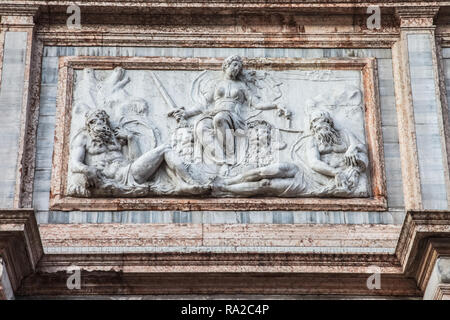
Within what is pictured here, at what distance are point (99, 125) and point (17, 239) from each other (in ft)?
7.55

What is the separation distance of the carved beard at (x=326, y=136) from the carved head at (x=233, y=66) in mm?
1280

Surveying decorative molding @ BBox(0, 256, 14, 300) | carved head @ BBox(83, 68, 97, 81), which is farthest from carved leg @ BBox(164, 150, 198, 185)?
decorative molding @ BBox(0, 256, 14, 300)

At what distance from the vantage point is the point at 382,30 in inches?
738

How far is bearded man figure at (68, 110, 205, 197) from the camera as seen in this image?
17.4 m

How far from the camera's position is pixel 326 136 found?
17.8 meters

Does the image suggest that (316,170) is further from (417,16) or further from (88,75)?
(88,75)

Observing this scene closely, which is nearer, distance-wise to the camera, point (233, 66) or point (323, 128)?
point (323, 128)

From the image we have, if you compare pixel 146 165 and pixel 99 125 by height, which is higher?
pixel 99 125

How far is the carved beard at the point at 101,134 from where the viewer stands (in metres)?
17.6

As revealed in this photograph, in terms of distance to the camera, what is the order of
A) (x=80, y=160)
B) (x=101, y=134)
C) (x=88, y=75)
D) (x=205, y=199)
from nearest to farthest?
1. (x=205, y=199)
2. (x=80, y=160)
3. (x=101, y=134)
4. (x=88, y=75)

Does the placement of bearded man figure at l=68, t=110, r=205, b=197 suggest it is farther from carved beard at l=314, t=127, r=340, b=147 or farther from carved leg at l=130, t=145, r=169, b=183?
carved beard at l=314, t=127, r=340, b=147

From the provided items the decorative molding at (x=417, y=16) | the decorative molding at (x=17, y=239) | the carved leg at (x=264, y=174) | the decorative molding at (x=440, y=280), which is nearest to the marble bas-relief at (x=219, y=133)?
the carved leg at (x=264, y=174)

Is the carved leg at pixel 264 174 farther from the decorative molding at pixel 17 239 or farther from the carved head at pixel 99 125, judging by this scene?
the decorative molding at pixel 17 239

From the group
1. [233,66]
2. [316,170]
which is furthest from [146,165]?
[316,170]
